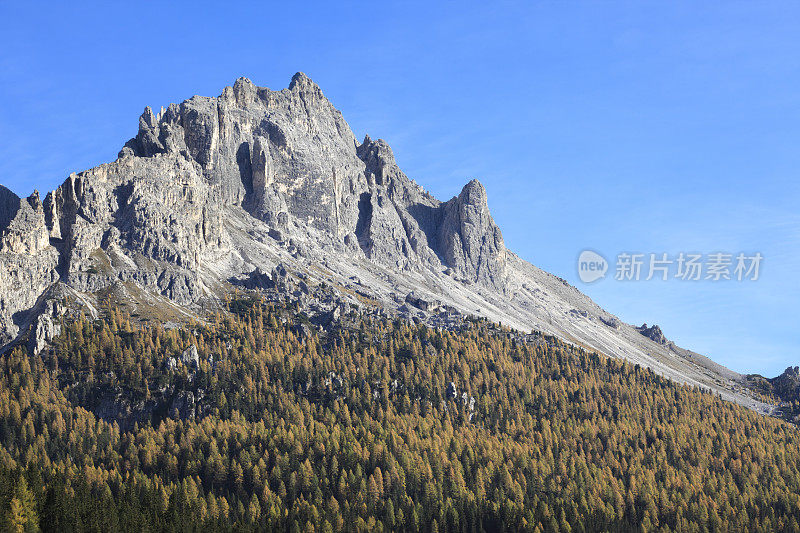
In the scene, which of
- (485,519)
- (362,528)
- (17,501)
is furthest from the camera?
(485,519)

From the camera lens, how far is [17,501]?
12500 cm

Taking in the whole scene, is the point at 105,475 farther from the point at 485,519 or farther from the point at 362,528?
the point at 485,519

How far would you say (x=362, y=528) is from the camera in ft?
601

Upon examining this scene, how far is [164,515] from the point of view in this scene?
151 metres

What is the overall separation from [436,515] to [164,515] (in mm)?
69270

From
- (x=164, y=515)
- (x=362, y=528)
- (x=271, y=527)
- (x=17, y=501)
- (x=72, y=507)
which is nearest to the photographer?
(x=17, y=501)

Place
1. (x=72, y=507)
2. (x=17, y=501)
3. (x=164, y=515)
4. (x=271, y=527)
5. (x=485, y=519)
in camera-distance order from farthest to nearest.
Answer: (x=485, y=519) < (x=271, y=527) < (x=164, y=515) < (x=72, y=507) < (x=17, y=501)

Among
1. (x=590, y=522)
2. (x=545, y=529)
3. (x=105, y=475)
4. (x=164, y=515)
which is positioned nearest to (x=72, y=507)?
(x=164, y=515)

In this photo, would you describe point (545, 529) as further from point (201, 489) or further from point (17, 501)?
point (17, 501)

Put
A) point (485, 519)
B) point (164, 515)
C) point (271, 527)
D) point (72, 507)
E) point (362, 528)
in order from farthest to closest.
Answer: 1. point (485, 519)
2. point (362, 528)
3. point (271, 527)
4. point (164, 515)
5. point (72, 507)

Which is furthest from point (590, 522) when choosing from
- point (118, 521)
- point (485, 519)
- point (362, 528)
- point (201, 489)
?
point (118, 521)

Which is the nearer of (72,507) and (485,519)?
(72,507)

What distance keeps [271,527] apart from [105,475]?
49.7 metres

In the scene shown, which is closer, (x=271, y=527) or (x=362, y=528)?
(x=271, y=527)
